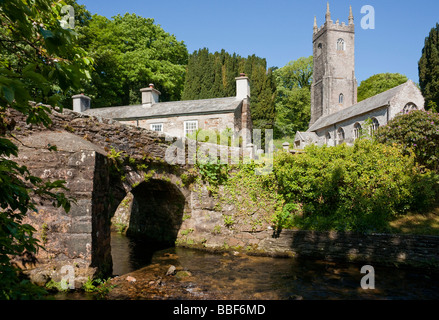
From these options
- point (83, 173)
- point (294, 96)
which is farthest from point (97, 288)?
point (294, 96)

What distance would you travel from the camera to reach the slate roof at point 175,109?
66.9ft

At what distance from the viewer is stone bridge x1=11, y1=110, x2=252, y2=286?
6188 millimetres

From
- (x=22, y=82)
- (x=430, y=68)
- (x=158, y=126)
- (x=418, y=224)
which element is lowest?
(x=418, y=224)

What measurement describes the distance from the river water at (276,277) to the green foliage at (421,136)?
6.24m

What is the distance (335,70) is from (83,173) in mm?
47931

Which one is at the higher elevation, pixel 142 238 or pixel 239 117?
→ pixel 239 117

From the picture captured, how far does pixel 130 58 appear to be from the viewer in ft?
109

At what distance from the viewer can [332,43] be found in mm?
46719

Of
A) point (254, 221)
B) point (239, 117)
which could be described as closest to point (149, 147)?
point (254, 221)

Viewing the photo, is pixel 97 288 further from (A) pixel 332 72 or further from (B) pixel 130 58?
(A) pixel 332 72

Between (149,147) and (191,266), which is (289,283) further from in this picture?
(149,147)

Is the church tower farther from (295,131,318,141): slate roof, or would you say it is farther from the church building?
(295,131,318,141): slate roof

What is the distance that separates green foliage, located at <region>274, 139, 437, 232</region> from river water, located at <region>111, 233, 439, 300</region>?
1.60 m

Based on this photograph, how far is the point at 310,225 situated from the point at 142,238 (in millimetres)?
7345
